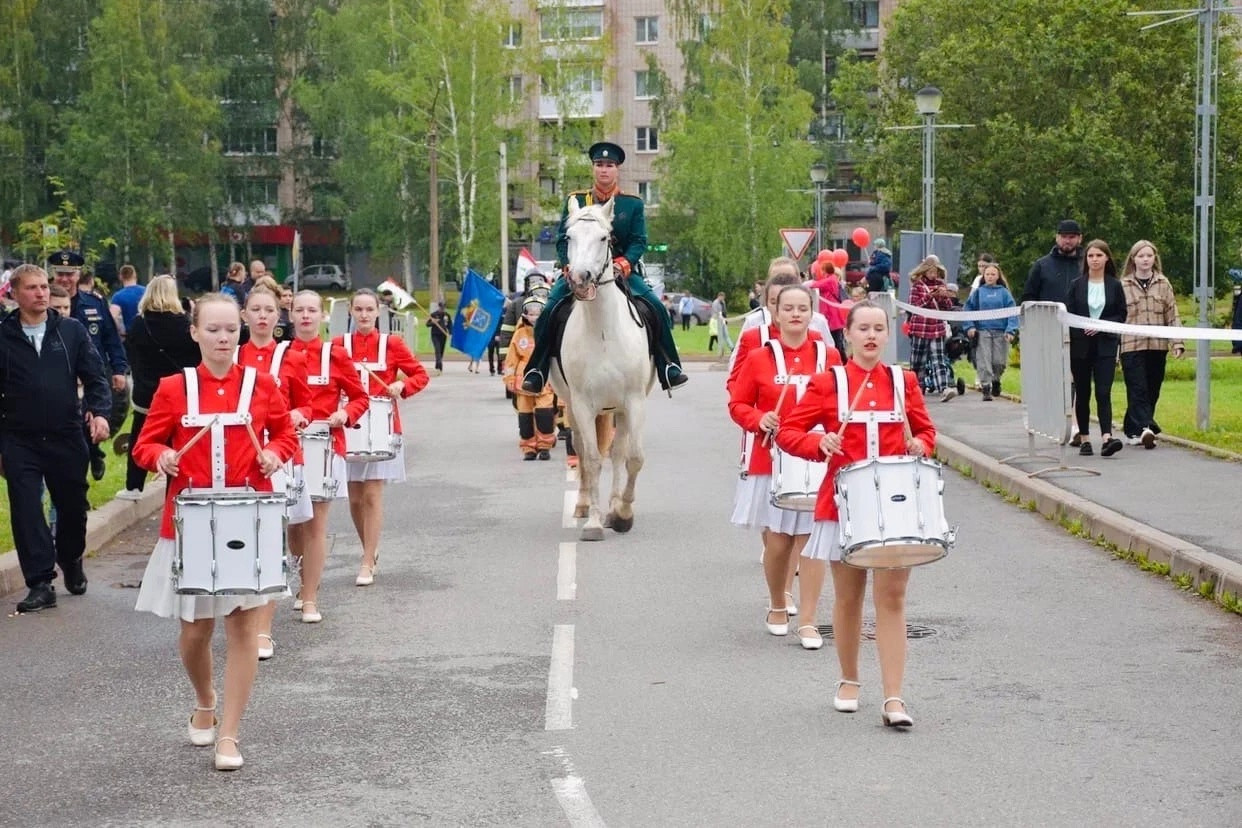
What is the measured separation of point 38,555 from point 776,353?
14.9 feet

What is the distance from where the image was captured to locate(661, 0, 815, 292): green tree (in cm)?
8312

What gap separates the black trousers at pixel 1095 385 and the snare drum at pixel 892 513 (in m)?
10.7

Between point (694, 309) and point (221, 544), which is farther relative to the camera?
point (694, 309)

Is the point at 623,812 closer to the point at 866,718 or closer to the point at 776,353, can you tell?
the point at 866,718

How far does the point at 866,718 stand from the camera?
7.87 meters

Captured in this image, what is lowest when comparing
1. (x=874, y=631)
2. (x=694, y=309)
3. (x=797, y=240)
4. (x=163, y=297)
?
(x=694, y=309)

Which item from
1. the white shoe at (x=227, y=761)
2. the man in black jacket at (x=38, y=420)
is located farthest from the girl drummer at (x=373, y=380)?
the white shoe at (x=227, y=761)

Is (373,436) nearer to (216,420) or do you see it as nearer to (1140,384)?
(216,420)

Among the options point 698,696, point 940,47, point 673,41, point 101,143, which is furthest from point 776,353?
point 673,41

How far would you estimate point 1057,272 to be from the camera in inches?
756

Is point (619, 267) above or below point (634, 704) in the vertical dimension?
above

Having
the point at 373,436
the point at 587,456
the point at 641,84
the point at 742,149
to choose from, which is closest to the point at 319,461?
the point at 373,436

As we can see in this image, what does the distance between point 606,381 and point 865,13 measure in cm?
8860

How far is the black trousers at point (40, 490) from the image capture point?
11.1m
